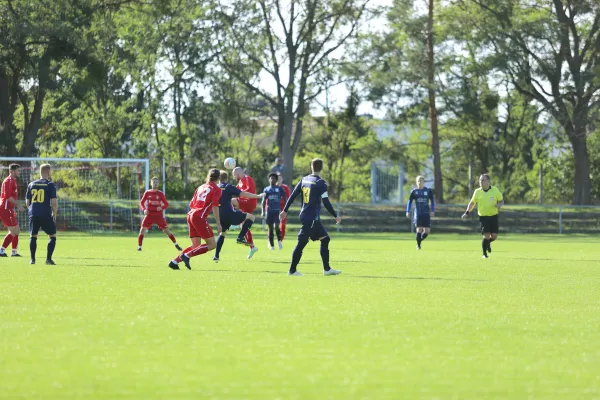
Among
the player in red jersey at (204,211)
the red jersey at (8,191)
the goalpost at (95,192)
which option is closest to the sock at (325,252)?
the player in red jersey at (204,211)

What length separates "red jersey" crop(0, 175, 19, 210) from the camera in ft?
71.9

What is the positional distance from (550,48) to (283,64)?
40.6ft

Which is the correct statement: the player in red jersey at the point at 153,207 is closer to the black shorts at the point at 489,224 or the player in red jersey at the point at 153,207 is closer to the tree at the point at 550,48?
the black shorts at the point at 489,224

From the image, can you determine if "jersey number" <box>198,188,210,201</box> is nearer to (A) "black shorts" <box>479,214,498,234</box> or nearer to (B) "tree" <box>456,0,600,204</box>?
(A) "black shorts" <box>479,214,498,234</box>

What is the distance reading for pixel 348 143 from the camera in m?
59.7

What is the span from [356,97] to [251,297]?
40.3 metres

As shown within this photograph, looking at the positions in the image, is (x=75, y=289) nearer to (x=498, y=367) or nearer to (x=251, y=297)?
(x=251, y=297)

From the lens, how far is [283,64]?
49.0 m

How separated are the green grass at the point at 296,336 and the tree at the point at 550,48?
103 ft

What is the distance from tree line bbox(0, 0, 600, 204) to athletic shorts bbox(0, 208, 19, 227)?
20203 millimetres

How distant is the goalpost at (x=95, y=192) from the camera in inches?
1641

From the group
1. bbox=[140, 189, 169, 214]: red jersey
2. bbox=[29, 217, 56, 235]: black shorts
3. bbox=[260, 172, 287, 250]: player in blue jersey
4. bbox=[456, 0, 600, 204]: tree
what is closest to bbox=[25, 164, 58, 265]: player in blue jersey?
bbox=[29, 217, 56, 235]: black shorts

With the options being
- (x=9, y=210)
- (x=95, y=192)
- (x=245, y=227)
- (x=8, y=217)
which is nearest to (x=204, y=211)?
(x=245, y=227)

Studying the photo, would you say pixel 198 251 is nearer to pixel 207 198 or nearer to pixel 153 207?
pixel 207 198
